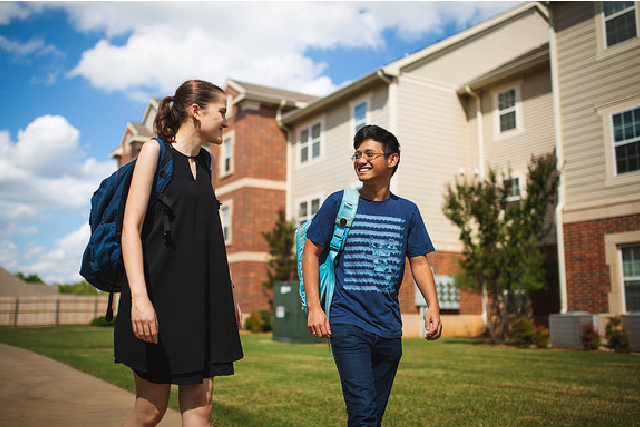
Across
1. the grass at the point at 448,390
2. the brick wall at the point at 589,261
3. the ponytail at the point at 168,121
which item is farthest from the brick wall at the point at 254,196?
the ponytail at the point at 168,121

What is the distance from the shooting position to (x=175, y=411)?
6.43 metres

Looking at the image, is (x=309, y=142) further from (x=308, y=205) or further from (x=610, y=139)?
(x=610, y=139)

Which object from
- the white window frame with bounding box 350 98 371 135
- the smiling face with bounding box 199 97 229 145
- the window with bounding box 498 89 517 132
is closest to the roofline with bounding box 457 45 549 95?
the window with bounding box 498 89 517 132

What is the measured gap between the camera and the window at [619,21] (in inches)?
605

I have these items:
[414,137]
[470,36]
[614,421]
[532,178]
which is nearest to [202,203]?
[614,421]

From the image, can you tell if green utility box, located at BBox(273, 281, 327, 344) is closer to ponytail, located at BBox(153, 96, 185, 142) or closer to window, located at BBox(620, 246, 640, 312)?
window, located at BBox(620, 246, 640, 312)

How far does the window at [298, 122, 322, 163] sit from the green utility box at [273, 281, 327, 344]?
806 centimetres

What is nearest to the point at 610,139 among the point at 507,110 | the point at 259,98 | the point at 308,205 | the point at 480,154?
the point at 507,110

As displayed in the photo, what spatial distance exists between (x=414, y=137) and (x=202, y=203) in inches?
742

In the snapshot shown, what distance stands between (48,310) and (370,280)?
35.1m

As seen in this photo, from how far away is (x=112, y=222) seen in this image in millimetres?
2912

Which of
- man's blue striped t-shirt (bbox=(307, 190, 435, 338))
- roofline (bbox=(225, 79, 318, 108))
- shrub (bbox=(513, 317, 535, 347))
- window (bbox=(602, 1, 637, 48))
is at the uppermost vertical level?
roofline (bbox=(225, 79, 318, 108))

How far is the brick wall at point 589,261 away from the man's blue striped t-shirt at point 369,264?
1317 cm

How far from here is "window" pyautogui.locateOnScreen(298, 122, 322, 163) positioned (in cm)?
2531
